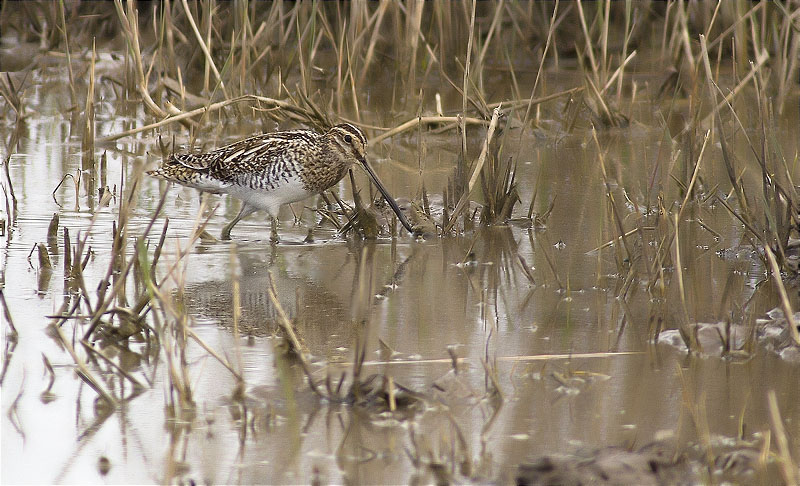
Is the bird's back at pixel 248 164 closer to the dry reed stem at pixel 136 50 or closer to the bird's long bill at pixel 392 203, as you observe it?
the bird's long bill at pixel 392 203

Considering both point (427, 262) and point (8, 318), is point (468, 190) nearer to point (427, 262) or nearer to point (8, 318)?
point (427, 262)

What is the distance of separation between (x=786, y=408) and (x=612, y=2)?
796 cm

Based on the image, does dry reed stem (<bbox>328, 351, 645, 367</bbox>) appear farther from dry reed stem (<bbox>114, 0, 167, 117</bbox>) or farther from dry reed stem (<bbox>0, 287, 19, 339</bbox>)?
dry reed stem (<bbox>114, 0, 167, 117</bbox>)

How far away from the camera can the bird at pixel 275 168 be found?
5.69 metres

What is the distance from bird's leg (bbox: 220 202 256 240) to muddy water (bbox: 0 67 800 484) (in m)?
0.14

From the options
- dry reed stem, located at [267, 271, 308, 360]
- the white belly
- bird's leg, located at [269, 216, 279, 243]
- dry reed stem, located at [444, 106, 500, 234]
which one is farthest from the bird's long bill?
dry reed stem, located at [267, 271, 308, 360]

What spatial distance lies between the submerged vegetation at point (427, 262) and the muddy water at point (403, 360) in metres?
0.01

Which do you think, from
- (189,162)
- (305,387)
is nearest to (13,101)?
(189,162)

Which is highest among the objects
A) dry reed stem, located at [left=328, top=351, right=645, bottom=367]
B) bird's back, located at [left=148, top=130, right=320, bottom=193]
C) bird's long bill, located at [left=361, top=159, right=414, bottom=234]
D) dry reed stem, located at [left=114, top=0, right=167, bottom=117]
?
dry reed stem, located at [left=114, top=0, right=167, bottom=117]

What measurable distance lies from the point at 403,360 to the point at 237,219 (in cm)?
217

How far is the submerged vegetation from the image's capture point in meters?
3.24

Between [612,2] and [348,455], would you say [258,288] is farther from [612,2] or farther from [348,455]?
[612,2]

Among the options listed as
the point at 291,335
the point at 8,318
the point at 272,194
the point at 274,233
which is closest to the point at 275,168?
the point at 272,194

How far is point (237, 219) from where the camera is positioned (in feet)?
18.9
